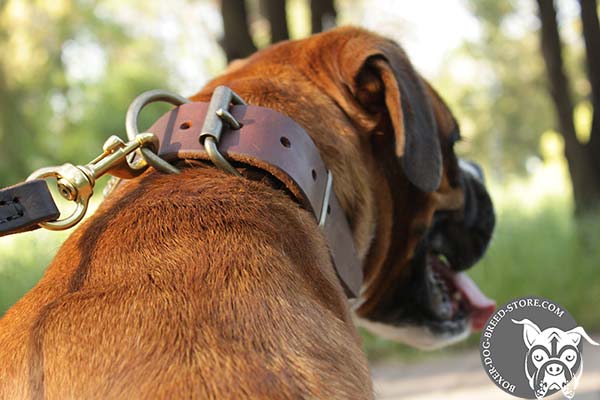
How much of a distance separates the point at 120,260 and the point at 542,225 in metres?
7.94

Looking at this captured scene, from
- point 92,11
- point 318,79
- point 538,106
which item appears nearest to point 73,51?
point 92,11

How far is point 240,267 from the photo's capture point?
1.60 metres

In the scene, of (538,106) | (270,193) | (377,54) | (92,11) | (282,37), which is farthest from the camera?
(538,106)

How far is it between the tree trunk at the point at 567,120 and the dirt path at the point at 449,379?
2.62 metres

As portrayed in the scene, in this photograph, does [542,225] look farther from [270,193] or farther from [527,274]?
[270,193]

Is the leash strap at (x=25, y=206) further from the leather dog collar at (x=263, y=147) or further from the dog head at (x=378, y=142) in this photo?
the dog head at (x=378, y=142)

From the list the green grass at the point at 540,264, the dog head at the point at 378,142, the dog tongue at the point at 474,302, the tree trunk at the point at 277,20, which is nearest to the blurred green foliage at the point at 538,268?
the green grass at the point at 540,264

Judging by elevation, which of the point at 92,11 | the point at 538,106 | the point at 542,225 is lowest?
the point at 538,106

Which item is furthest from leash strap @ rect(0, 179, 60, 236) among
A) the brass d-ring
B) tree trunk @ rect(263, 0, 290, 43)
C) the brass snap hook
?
tree trunk @ rect(263, 0, 290, 43)

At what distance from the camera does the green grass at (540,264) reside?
7398 millimetres

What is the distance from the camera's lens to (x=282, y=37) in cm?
743

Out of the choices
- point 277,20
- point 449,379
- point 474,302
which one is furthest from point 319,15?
point 474,302

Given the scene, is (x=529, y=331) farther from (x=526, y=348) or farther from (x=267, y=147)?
(x=267, y=147)

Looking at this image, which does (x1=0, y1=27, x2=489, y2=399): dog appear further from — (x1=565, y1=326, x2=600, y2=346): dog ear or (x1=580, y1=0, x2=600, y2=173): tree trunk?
(x1=580, y1=0, x2=600, y2=173): tree trunk
